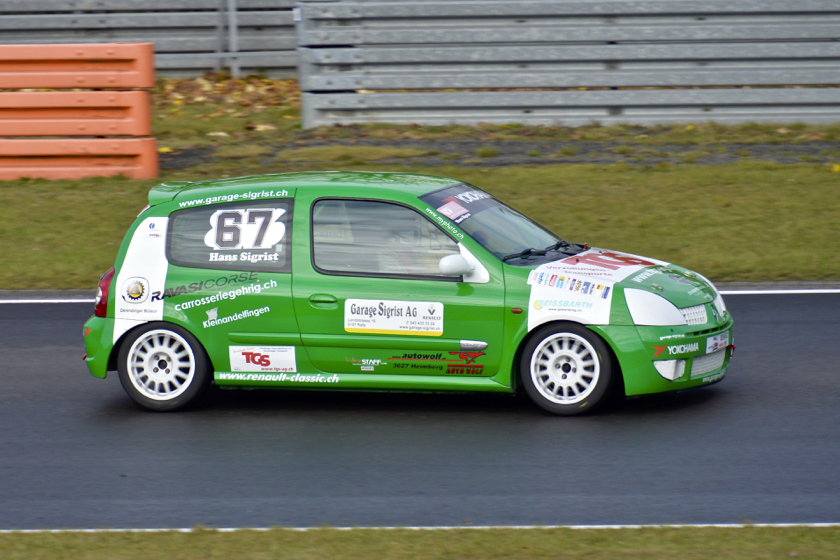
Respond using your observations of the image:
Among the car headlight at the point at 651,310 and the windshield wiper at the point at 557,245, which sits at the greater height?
the windshield wiper at the point at 557,245

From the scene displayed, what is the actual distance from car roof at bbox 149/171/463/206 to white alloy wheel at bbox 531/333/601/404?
4.41 ft

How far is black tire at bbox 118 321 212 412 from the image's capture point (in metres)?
7.26

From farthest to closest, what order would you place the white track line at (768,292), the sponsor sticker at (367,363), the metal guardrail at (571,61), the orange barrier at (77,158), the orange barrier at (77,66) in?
the metal guardrail at (571,61) → the orange barrier at (77,158) → the orange barrier at (77,66) → the white track line at (768,292) → the sponsor sticker at (367,363)

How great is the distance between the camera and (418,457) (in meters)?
6.27

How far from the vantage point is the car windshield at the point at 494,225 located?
7.12 m

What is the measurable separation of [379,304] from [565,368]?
4.05ft

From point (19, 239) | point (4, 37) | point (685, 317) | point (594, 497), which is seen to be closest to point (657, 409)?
point (685, 317)

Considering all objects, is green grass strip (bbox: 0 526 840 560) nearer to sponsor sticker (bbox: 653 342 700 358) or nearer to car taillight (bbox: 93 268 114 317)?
sponsor sticker (bbox: 653 342 700 358)

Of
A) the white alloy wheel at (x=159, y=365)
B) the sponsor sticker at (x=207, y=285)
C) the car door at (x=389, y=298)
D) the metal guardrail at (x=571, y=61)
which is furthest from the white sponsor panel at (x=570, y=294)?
the metal guardrail at (x=571, y=61)

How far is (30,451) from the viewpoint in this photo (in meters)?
6.55

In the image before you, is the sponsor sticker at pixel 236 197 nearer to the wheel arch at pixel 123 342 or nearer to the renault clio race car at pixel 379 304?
the renault clio race car at pixel 379 304

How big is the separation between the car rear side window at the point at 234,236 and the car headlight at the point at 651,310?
86.7 inches

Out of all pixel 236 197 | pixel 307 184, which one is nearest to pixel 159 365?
pixel 236 197

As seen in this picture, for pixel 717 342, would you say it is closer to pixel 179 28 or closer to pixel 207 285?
pixel 207 285
